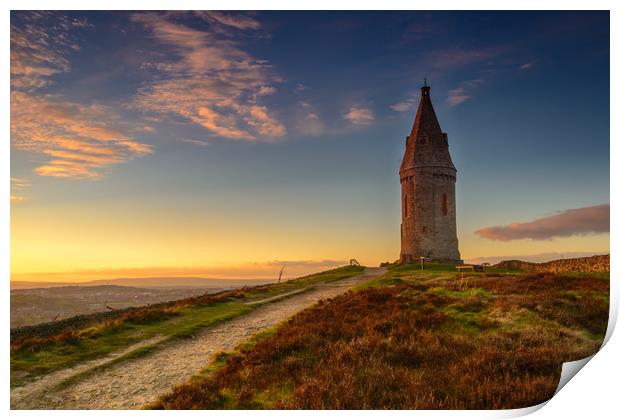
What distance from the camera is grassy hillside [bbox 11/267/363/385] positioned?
12.7 m

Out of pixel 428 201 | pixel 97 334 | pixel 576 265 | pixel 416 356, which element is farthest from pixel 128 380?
pixel 428 201

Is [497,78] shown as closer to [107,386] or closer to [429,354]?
[429,354]

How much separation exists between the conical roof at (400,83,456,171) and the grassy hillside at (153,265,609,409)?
35.3m

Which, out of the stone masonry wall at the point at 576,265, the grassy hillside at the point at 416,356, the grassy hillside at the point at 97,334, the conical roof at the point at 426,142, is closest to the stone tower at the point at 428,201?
the conical roof at the point at 426,142

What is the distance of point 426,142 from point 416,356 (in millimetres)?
44572

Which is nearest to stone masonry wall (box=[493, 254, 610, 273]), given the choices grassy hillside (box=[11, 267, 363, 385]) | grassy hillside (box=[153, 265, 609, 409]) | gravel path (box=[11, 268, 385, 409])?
grassy hillside (box=[153, 265, 609, 409])

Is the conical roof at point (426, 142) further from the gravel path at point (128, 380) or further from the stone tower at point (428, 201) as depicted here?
the gravel path at point (128, 380)

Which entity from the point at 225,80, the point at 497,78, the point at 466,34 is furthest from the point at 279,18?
the point at 497,78

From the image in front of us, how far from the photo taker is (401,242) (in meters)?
53.2

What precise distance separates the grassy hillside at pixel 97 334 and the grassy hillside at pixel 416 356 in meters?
4.00

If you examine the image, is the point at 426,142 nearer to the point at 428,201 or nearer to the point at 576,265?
the point at 428,201

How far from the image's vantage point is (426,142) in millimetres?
53062

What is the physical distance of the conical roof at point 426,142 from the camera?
52031mm

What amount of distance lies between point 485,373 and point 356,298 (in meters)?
10.7
